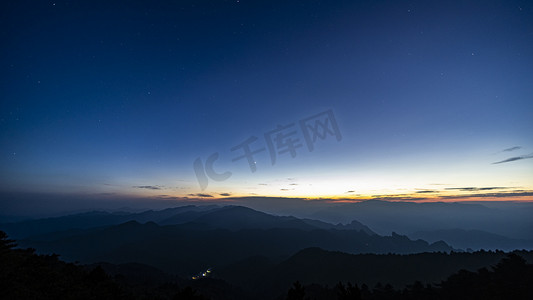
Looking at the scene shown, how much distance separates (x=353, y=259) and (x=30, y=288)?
8456 inches

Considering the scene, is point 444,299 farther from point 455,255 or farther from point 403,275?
point 455,255

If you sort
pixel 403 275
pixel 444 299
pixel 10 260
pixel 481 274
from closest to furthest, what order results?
1. pixel 10 260
2. pixel 444 299
3. pixel 481 274
4. pixel 403 275

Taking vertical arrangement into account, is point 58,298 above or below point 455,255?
above

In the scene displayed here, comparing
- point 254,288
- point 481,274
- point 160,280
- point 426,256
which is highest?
point 481,274

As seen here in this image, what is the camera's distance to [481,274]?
8100 centimetres

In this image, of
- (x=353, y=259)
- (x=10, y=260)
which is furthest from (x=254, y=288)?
(x=10, y=260)

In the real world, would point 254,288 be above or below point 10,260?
below

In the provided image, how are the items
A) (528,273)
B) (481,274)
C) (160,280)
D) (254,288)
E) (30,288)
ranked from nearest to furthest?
(30,288) < (528,273) < (481,274) < (160,280) < (254,288)

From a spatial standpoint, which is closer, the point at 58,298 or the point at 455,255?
the point at 58,298

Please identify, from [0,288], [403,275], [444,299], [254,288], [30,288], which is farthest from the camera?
[254,288]

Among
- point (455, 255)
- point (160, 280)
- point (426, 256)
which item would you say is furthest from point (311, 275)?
point (160, 280)

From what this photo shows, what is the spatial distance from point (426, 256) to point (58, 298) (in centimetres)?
22311

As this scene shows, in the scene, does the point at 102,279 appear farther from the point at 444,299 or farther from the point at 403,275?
the point at 403,275

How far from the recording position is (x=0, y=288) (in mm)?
19062
